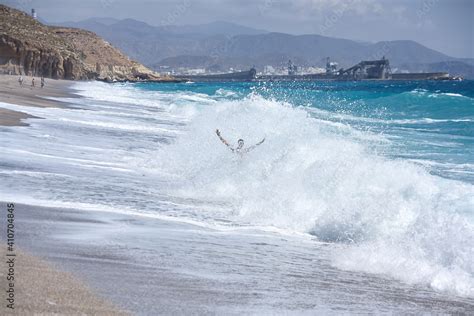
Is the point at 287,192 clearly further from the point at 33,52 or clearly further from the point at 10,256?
the point at 33,52

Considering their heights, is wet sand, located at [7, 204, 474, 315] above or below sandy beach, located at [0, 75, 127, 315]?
below

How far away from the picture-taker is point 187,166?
18922 millimetres

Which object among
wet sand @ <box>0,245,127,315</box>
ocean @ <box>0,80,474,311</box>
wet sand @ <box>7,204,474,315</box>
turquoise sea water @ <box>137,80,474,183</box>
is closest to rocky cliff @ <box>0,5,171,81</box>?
turquoise sea water @ <box>137,80,474,183</box>

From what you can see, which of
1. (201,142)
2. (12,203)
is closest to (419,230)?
(12,203)

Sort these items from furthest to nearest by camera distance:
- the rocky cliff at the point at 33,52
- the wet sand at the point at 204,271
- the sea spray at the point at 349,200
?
the rocky cliff at the point at 33,52, the sea spray at the point at 349,200, the wet sand at the point at 204,271

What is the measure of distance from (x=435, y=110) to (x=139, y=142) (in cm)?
3283

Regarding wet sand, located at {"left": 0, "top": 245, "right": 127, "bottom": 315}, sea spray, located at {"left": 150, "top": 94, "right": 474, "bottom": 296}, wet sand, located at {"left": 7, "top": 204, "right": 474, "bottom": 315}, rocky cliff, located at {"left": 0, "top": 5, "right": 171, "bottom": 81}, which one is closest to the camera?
wet sand, located at {"left": 0, "top": 245, "right": 127, "bottom": 315}

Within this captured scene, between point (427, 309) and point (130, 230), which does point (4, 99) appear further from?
point (427, 309)

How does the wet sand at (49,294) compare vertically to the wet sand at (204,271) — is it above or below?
above

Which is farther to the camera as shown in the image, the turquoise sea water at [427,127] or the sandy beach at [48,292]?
the turquoise sea water at [427,127]

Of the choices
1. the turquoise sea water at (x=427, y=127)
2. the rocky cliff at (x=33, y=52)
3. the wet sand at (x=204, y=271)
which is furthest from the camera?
the rocky cliff at (x=33, y=52)

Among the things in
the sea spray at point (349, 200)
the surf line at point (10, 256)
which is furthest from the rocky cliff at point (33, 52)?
the surf line at point (10, 256)

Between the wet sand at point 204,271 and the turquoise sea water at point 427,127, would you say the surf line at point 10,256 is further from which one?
the turquoise sea water at point 427,127

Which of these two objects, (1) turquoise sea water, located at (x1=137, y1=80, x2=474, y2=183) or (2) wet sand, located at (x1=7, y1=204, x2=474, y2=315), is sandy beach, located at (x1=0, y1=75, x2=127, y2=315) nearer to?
(2) wet sand, located at (x1=7, y1=204, x2=474, y2=315)
